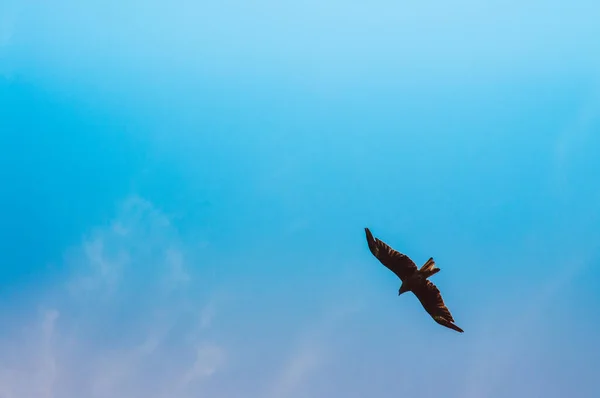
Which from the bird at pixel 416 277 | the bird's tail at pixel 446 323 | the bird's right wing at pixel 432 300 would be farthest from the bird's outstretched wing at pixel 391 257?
the bird's tail at pixel 446 323

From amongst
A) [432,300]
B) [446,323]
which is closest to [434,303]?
[432,300]

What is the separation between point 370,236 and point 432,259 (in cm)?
318

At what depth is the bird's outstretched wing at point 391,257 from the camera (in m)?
23.7

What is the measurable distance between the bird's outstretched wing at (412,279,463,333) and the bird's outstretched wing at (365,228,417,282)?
4.35 feet

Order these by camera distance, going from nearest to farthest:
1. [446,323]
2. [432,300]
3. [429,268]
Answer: [429,268]
[446,323]
[432,300]

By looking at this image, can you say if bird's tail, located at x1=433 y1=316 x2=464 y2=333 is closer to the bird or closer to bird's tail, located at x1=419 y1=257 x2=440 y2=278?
the bird

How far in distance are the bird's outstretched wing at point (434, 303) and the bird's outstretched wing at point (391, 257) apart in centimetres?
132

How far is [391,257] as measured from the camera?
23969 millimetres

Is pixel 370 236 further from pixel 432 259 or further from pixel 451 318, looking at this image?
pixel 451 318

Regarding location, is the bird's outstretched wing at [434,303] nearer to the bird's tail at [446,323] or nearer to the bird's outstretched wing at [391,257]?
the bird's tail at [446,323]

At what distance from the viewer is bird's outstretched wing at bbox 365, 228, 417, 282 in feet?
77.8

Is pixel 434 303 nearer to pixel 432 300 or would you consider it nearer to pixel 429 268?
pixel 432 300

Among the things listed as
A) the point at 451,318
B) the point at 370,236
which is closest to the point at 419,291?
the point at 451,318

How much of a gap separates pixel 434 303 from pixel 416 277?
2468 millimetres
